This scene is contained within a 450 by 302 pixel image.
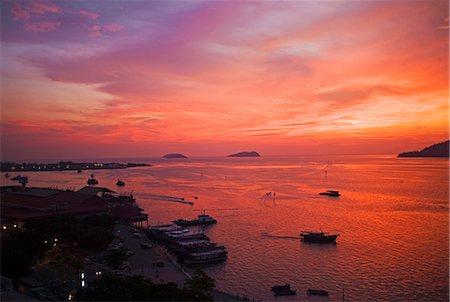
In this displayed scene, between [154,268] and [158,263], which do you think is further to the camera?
[158,263]

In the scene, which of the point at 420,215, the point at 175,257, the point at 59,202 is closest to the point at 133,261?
the point at 175,257

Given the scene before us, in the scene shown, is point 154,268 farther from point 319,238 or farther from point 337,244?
point 337,244

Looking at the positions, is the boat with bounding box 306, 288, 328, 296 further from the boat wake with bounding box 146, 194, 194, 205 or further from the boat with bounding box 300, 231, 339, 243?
the boat wake with bounding box 146, 194, 194, 205

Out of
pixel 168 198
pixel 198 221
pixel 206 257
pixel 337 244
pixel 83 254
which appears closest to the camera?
pixel 83 254

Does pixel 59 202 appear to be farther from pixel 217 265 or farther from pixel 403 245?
pixel 403 245

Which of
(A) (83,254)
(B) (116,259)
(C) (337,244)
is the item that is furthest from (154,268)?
(C) (337,244)

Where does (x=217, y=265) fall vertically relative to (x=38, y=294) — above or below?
below

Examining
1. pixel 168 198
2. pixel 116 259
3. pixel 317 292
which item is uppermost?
pixel 116 259
